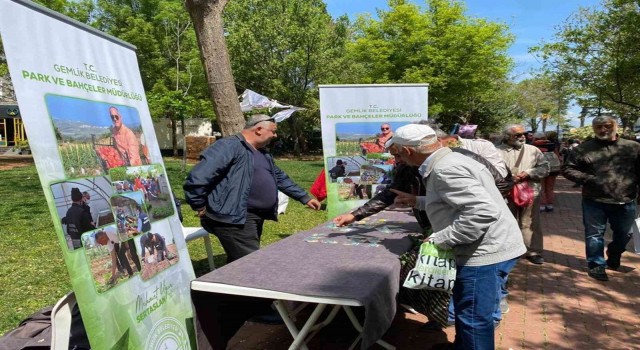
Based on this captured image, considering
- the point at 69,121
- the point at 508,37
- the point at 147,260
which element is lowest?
the point at 147,260

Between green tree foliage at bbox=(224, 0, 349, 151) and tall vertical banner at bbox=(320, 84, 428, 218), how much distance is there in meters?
21.8

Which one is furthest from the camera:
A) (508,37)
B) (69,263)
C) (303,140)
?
(303,140)

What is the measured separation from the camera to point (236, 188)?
3.62 m

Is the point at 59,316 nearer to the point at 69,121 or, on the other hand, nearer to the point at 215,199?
the point at 69,121

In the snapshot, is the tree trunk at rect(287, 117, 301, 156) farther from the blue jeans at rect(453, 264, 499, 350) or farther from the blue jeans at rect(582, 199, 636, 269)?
the blue jeans at rect(453, 264, 499, 350)

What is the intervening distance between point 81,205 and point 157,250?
0.71 metres

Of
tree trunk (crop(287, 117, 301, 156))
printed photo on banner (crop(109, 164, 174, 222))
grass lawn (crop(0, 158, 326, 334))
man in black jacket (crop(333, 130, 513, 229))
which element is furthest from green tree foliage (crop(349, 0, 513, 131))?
printed photo on banner (crop(109, 164, 174, 222))

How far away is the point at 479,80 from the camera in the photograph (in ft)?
77.6

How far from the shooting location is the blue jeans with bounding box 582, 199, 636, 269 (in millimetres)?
5242

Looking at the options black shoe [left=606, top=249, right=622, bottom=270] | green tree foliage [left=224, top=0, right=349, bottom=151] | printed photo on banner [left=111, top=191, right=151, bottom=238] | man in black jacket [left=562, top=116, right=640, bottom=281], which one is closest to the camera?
printed photo on banner [left=111, top=191, right=151, bottom=238]

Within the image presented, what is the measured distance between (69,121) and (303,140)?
32460 millimetres

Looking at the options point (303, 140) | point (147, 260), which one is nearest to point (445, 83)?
point (303, 140)

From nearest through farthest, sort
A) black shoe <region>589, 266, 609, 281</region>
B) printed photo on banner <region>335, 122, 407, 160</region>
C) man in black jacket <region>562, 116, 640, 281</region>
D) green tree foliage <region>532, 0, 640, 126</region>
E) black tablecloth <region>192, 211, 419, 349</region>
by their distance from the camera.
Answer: black tablecloth <region>192, 211, 419, 349</region>
man in black jacket <region>562, 116, 640, 281</region>
black shoe <region>589, 266, 609, 281</region>
printed photo on banner <region>335, 122, 407, 160</region>
green tree foliage <region>532, 0, 640, 126</region>

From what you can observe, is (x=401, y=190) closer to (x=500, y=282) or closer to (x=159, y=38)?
(x=500, y=282)
